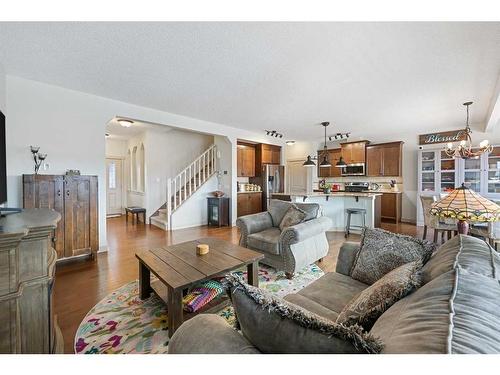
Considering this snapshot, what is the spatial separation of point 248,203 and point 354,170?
3.48 m

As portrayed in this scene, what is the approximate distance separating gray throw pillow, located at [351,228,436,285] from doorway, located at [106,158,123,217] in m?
8.17

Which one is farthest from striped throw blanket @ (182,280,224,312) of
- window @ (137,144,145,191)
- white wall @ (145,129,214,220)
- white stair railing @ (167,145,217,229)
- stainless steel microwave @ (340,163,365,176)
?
stainless steel microwave @ (340,163,365,176)

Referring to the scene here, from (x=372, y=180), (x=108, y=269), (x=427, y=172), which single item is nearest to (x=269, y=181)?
(x=372, y=180)

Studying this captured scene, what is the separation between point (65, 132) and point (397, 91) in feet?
16.4

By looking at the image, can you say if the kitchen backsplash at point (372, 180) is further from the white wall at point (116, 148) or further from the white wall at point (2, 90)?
the white wall at point (2, 90)

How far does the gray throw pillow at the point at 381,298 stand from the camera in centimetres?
94

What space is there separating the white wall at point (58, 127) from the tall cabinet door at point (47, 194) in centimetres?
29

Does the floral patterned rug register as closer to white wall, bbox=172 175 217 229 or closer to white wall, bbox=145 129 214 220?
white wall, bbox=172 175 217 229

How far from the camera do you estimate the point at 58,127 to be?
3.29 m

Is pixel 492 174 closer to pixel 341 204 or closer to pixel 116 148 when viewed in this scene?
pixel 341 204

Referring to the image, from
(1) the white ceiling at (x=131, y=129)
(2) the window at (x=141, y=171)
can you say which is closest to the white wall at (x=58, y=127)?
(1) the white ceiling at (x=131, y=129)

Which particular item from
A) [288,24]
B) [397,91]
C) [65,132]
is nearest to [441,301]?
[288,24]

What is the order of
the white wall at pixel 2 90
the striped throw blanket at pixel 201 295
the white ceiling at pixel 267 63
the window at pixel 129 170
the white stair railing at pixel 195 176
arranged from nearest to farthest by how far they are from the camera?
the striped throw blanket at pixel 201 295 → the white ceiling at pixel 267 63 → the white wall at pixel 2 90 → the white stair railing at pixel 195 176 → the window at pixel 129 170
